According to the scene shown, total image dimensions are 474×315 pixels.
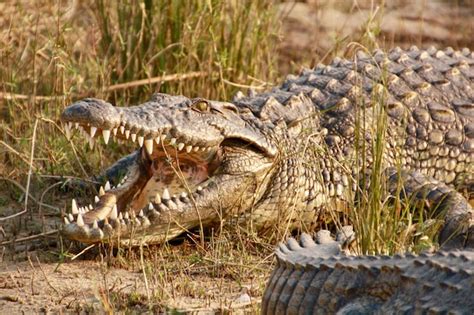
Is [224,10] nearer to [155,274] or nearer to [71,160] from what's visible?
[71,160]

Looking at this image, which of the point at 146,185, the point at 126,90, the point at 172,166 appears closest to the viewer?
the point at 172,166

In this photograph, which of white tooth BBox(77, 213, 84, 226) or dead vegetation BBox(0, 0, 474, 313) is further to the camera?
white tooth BBox(77, 213, 84, 226)

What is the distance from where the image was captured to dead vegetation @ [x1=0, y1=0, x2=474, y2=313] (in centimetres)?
511

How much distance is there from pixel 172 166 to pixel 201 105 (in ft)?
1.76

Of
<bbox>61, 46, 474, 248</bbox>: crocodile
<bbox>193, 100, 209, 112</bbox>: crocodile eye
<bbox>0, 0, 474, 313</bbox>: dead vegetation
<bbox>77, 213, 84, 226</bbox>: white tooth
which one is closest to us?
<bbox>0, 0, 474, 313</bbox>: dead vegetation

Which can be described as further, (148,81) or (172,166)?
(148,81)

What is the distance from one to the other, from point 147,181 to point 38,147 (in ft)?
4.51

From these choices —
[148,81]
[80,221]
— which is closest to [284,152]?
[80,221]

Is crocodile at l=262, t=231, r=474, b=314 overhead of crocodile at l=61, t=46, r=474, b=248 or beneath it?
overhead

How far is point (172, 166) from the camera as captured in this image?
5.64 m

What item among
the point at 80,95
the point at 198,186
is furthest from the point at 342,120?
the point at 80,95

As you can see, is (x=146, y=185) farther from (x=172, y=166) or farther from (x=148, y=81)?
(x=148, y=81)

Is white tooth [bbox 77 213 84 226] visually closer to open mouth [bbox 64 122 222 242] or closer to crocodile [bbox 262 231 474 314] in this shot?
open mouth [bbox 64 122 222 242]

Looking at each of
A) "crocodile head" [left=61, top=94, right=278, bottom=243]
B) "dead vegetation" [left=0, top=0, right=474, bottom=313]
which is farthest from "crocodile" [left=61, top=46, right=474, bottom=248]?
"dead vegetation" [left=0, top=0, right=474, bottom=313]
